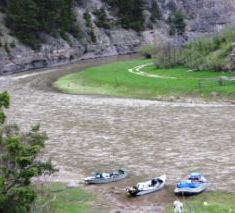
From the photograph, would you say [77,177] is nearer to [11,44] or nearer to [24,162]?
[24,162]

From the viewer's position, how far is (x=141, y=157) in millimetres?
42750

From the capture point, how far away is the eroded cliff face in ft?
420

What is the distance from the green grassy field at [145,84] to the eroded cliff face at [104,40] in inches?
1095

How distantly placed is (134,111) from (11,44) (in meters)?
70.6

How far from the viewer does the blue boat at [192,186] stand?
109 ft

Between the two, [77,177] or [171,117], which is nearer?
[77,177]

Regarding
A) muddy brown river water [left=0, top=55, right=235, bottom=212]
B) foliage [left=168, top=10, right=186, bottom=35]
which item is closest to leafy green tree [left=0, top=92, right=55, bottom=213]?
muddy brown river water [left=0, top=55, right=235, bottom=212]

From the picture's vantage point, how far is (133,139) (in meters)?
49.3

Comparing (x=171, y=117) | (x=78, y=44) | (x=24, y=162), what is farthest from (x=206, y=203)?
(x=78, y=44)

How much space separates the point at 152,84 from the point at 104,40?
266ft

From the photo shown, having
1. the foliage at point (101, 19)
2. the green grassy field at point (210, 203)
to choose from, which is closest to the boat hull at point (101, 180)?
the green grassy field at point (210, 203)

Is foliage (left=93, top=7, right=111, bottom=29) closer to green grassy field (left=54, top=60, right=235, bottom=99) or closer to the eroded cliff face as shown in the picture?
the eroded cliff face

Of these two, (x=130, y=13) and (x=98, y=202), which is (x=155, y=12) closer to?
(x=130, y=13)

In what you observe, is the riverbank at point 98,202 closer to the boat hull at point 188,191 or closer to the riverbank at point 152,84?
the boat hull at point 188,191
